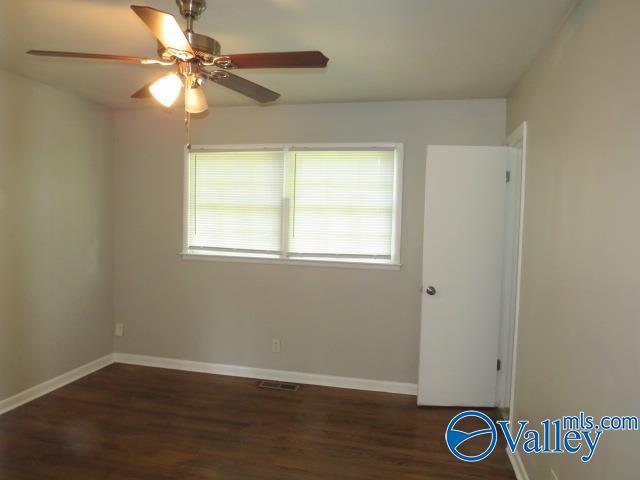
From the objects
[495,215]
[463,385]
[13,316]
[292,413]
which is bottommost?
[292,413]

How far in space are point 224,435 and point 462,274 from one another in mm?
2090

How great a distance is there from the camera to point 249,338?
3.65m

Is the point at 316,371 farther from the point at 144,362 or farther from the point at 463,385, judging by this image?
the point at 144,362

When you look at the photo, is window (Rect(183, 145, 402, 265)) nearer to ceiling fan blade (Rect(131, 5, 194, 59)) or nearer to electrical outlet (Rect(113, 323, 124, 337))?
electrical outlet (Rect(113, 323, 124, 337))

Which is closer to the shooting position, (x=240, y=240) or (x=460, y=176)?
(x=460, y=176)

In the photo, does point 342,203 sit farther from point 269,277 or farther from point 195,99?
point 195,99

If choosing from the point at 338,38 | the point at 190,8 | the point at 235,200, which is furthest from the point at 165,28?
the point at 235,200

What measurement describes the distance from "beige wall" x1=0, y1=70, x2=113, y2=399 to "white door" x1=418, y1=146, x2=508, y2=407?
301cm

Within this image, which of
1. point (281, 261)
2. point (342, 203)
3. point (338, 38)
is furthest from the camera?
point (281, 261)

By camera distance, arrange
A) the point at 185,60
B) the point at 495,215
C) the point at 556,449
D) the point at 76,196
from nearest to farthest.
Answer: the point at 185,60 → the point at 556,449 → the point at 495,215 → the point at 76,196

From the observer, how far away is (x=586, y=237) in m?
1.61

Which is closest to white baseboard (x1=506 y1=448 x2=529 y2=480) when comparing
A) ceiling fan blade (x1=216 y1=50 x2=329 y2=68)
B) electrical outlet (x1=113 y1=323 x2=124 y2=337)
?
ceiling fan blade (x1=216 y1=50 x2=329 y2=68)

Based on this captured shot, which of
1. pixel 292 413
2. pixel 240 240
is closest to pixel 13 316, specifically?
pixel 240 240

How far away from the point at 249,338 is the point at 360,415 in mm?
1245
